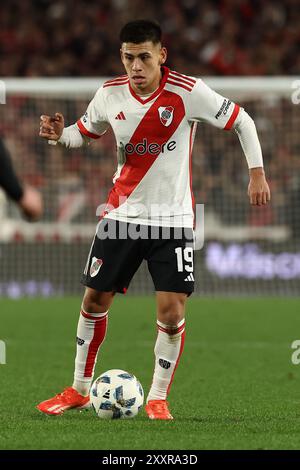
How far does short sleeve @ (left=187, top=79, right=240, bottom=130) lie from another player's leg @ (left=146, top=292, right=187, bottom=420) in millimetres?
965

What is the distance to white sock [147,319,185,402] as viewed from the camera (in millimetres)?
5922

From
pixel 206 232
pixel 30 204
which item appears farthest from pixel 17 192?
pixel 206 232

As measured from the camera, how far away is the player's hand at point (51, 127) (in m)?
6.04

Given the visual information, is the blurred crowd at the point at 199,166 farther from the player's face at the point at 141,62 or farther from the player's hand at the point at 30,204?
the player's hand at the point at 30,204

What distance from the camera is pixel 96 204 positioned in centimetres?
1424

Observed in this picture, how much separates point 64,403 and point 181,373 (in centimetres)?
222

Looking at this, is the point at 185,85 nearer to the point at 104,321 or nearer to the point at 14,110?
the point at 104,321

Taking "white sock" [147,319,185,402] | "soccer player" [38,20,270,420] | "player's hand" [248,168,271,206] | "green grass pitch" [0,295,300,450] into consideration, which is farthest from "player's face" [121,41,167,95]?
"green grass pitch" [0,295,300,450]

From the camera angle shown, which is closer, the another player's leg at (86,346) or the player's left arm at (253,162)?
the player's left arm at (253,162)

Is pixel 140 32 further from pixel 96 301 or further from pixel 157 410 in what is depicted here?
pixel 157 410

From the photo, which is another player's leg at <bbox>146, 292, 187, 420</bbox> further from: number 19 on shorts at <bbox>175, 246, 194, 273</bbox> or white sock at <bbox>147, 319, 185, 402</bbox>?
number 19 on shorts at <bbox>175, 246, 194, 273</bbox>

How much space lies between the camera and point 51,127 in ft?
19.9

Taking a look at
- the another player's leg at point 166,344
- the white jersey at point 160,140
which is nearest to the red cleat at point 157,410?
the another player's leg at point 166,344

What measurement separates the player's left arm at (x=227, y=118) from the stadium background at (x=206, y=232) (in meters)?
1.33
